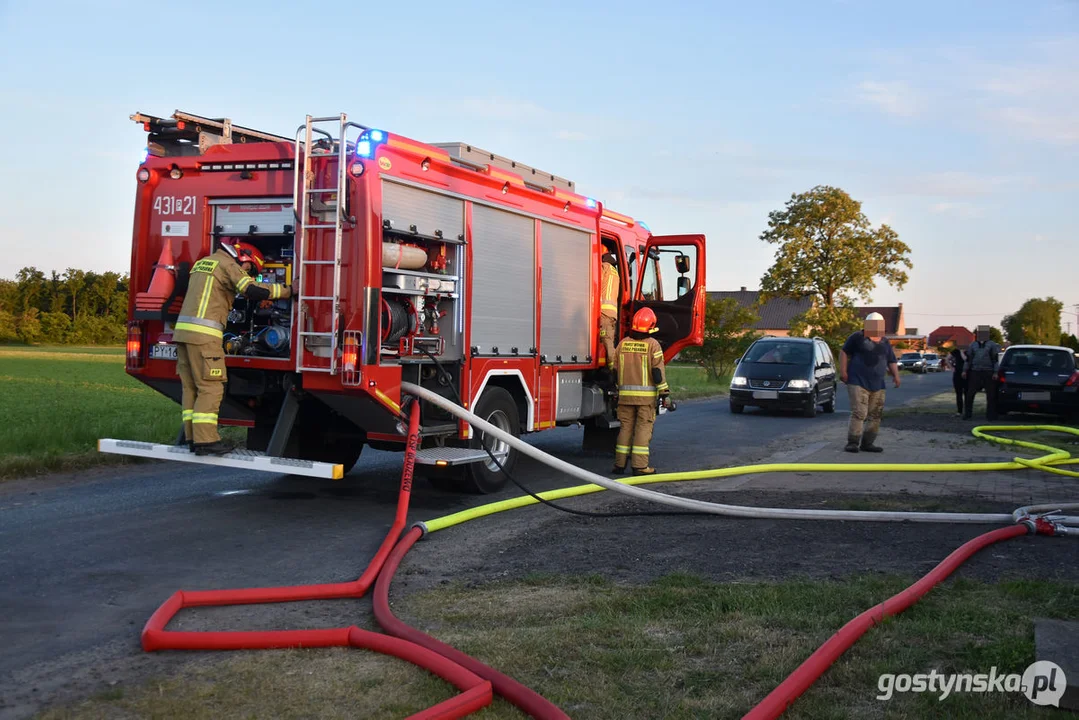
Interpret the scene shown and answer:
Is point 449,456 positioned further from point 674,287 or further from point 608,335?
point 674,287

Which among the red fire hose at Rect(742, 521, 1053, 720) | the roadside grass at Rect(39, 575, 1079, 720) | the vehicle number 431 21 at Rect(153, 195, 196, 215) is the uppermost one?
the vehicle number 431 21 at Rect(153, 195, 196, 215)

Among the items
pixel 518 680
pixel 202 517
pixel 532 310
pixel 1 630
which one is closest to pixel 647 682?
pixel 518 680

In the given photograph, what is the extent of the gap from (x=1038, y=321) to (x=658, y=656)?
131 metres

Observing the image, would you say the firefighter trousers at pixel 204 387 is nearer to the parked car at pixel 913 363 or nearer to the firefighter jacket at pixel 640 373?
the firefighter jacket at pixel 640 373

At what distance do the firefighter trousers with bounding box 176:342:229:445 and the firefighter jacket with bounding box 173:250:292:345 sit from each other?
84mm

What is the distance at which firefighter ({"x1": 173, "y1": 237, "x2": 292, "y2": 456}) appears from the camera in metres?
7.44

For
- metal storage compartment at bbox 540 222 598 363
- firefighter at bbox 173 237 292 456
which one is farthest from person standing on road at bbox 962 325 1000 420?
firefighter at bbox 173 237 292 456

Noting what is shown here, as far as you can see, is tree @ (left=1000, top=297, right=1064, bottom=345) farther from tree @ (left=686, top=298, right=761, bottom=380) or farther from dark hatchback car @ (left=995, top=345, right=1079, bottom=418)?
dark hatchback car @ (left=995, top=345, right=1079, bottom=418)

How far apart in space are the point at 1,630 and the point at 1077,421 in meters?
18.7

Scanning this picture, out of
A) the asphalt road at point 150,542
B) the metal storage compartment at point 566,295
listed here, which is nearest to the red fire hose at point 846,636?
the asphalt road at point 150,542

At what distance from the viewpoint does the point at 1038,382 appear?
1822 cm

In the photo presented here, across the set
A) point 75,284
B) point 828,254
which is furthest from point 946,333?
point 75,284

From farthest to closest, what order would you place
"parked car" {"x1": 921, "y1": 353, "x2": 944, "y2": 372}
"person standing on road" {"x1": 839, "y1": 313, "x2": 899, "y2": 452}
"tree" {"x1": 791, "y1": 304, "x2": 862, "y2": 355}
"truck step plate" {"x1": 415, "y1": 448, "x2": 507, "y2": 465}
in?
"parked car" {"x1": 921, "y1": 353, "x2": 944, "y2": 372}
"tree" {"x1": 791, "y1": 304, "x2": 862, "y2": 355}
"person standing on road" {"x1": 839, "y1": 313, "x2": 899, "y2": 452}
"truck step plate" {"x1": 415, "y1": 448, "x2": 507, "y2": 465}

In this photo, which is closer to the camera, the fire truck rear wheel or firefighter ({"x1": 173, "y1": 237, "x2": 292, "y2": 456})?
firefighter ({"x1": 173, "y1": 237, "x2": 292, "y2": 456})
